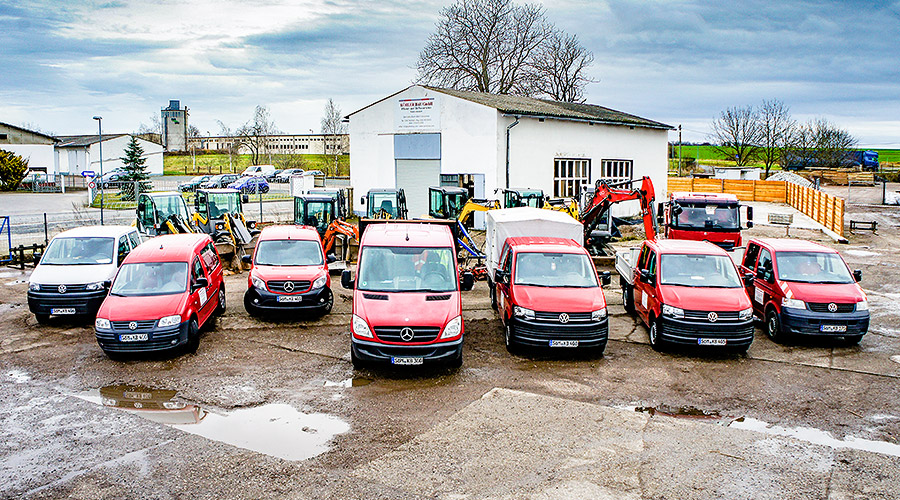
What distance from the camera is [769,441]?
8.85 metres

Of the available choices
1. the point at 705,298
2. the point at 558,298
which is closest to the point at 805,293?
the point at 705,298

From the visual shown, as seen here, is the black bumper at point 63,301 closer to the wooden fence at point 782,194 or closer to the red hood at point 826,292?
the red hood at point 826,292

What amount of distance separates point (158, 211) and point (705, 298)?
1983 cm

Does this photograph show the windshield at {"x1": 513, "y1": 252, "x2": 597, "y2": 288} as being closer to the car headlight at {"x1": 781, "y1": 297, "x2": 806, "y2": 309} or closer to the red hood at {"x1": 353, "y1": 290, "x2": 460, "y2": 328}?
the red hood at {"x1": 353, "y1": 290, "x2": 460, "y2": 328}

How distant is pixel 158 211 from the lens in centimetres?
2533

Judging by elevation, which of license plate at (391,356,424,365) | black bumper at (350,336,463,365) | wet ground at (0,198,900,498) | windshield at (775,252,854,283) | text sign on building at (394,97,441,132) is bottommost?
wet ground at (0,198,900,498)

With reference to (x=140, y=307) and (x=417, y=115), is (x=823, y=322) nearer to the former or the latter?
(x=140, y=307)

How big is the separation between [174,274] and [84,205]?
A: 107 feet

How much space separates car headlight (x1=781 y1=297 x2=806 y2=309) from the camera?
13.2 m

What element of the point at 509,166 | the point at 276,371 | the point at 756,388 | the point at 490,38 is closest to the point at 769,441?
the point at 756,388

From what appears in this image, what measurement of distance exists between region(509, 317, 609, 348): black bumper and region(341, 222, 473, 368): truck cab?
1264 millimetres

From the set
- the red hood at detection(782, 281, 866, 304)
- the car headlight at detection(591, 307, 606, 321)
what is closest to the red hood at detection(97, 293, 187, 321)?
the car headlight at detection(591, 307, 606, 321)

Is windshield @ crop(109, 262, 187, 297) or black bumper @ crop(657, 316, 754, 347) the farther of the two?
windshield @ crop(109, 262, 187, 297)

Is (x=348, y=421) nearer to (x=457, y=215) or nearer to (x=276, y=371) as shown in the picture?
(x=276, y=371)
